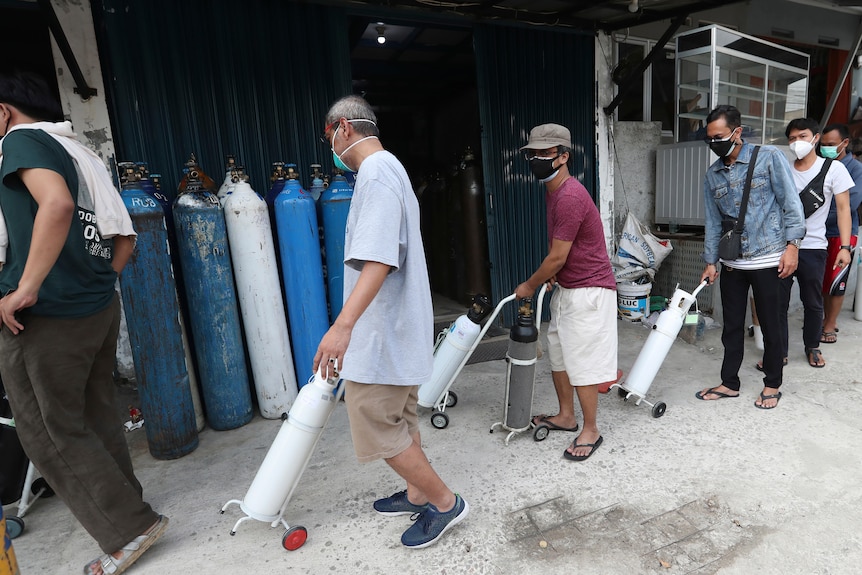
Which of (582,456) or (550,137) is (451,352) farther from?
(550,137)

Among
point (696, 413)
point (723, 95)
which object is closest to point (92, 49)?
point (696, 413)

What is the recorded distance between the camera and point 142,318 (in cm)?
289

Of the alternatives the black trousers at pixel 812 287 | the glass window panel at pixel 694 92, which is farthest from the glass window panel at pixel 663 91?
the black trousers at pixel 812 287

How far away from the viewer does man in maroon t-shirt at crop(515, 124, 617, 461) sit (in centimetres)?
265

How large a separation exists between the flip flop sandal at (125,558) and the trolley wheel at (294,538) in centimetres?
57

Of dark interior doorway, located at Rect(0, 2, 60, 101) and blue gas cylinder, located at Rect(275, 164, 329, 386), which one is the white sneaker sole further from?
dark interior doorway, located at Rect(0, 2, 60, 101)

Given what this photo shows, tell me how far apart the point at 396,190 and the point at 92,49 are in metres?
2.89

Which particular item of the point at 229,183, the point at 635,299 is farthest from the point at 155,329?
the point at 635,299

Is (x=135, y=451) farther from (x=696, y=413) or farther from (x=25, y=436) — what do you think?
(x=696, y=413)

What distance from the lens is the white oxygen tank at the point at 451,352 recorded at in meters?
3.17

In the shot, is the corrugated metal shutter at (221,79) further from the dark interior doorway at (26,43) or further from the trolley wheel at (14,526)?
the trolley wheel at (14,526)

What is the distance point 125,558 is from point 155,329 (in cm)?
124

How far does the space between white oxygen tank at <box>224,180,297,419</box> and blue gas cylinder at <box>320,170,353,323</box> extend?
377mm

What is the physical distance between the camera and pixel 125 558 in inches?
83.1
